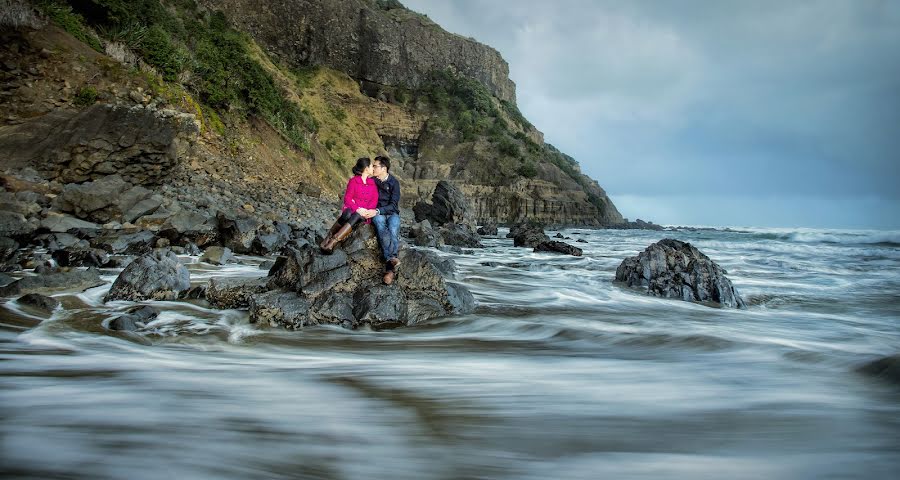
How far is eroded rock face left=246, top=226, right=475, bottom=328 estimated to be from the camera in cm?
472

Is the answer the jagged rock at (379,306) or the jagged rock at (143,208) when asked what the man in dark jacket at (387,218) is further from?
the jagged rock at (143,208)

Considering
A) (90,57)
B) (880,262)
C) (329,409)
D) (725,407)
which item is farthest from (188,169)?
(880,262)

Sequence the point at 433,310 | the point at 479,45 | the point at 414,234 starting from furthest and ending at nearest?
the point at 479,45
the point at 414,234
the point at 433,310

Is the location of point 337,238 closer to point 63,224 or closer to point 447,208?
point 63,224

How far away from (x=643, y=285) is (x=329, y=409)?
6761mm

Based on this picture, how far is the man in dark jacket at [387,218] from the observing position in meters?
5.16

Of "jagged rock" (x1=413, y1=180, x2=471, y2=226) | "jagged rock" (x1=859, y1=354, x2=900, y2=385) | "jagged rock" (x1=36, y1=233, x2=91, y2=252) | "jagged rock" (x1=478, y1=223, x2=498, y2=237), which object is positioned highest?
"jagged rock" (x1=413, y1=180, x2=471, y2=226)

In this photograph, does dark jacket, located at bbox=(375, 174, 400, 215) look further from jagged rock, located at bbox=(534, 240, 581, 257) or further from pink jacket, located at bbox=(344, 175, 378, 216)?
jagged rock, located at bbox=(534, 240, 581, 257)

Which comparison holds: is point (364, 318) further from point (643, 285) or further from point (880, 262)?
point (880, 262)

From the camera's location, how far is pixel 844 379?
11.5 feet

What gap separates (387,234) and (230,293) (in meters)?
1.84

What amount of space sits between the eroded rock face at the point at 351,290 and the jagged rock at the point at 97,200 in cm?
682

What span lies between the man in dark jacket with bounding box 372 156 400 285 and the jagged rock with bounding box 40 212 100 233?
7.04 m

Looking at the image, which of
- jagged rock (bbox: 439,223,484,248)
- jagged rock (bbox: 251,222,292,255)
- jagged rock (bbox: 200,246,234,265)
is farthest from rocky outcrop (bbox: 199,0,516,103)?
jagged rock (bbox: 200,246,234,265)
